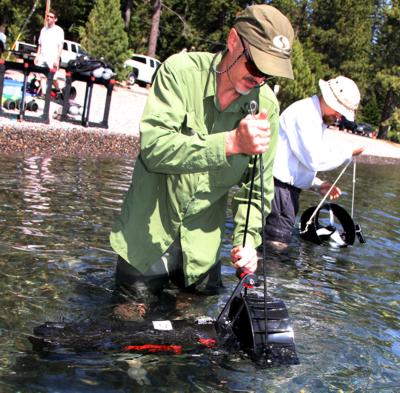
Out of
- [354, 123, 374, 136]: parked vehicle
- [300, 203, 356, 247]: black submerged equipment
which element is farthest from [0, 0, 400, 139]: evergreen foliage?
[300, 203, 356, 247]: black submerged equipment

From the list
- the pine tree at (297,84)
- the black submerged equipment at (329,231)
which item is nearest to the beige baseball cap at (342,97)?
the black submerged equipment at (329,231)

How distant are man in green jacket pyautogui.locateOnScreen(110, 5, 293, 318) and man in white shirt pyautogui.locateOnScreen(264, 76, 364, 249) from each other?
2486 millimetres

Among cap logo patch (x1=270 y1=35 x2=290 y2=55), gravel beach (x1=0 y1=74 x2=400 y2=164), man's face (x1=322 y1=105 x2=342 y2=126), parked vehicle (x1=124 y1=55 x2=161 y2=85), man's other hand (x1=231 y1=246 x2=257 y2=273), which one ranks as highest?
parked vehicle (x1=124 y1=55 x2=161 y2=85)

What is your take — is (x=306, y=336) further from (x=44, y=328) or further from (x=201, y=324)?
(x=44, y=328)

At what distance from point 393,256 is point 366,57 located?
47.6 meters

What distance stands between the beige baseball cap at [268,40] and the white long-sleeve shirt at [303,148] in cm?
315

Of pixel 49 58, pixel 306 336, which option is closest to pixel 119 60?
pixel 49 58

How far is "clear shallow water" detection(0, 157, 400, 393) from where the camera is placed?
3.41 m

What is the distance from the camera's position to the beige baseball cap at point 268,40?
3012mm

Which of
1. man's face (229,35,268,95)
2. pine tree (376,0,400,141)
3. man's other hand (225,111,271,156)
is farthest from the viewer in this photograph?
pine tree (376,0,400,141)

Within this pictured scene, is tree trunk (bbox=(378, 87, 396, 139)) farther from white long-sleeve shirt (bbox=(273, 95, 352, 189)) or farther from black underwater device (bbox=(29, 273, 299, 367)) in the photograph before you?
black underwater device (bbox=(29, 273, 299, 367))

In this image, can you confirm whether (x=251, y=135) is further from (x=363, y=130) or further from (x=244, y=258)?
(x=363, y=130)

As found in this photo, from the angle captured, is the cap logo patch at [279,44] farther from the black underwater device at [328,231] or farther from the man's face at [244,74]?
the black underwater device at [328,231]

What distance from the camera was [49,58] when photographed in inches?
547
